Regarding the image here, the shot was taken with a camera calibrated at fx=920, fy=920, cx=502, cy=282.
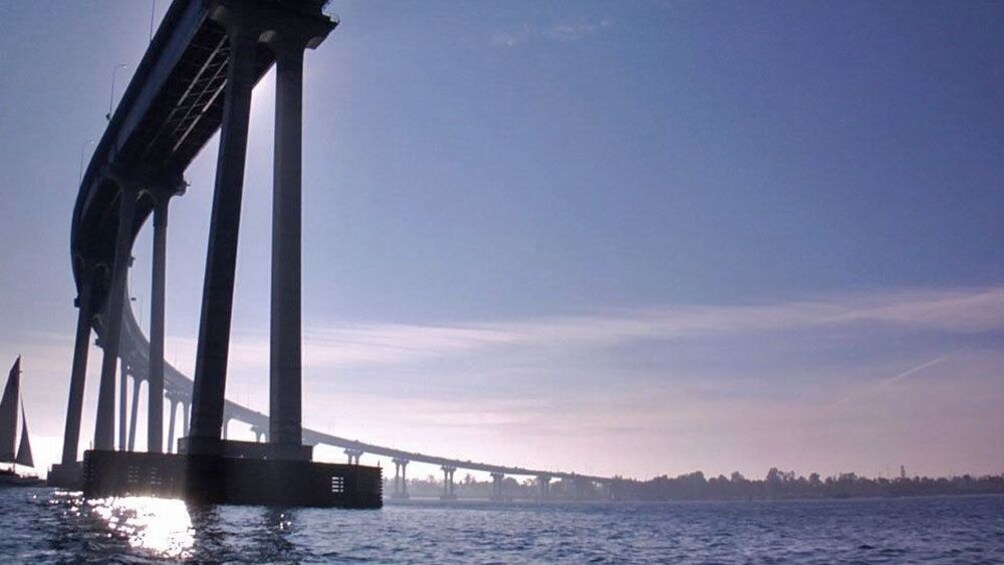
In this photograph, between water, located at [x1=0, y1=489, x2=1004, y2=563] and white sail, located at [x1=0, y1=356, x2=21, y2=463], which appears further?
white sail, located at [x1=0, y1=356, x2=21, y2=463]

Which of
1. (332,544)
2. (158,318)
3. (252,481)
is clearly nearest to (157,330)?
(158,318)

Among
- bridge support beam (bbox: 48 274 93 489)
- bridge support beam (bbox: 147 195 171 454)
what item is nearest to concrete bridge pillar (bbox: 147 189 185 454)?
bridge support beam (bbox: 147 195 171 454)

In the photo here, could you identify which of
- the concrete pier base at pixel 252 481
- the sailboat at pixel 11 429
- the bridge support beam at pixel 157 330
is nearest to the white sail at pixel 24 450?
the sailboat at pixel 11 429

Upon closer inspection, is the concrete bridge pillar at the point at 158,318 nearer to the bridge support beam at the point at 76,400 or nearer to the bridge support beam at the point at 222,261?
the bridge support beam at the point at 76,400

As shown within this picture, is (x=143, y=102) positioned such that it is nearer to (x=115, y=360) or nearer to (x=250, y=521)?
(x=115, y=360)

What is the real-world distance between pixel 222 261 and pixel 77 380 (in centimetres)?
7892

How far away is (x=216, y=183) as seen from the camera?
175 feet

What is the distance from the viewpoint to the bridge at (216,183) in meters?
48.8

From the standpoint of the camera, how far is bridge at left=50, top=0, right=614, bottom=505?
160ft

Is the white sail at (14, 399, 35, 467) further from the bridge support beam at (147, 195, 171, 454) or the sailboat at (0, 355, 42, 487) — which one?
the bridge support beam at (147, 195, 171, 454)

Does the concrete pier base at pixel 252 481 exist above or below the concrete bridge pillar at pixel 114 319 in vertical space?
below

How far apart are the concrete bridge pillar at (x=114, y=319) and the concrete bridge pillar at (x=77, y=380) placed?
16.1 m

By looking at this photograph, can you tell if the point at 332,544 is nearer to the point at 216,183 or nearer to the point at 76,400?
the point at 216,183

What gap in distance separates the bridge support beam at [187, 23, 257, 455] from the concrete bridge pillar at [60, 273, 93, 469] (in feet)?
251
